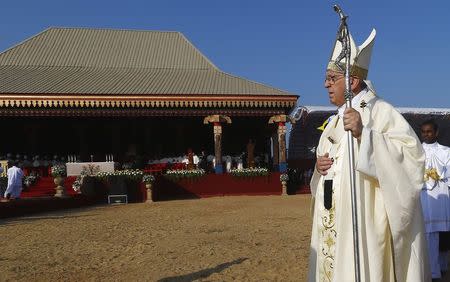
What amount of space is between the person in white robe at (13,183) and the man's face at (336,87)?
12.9m

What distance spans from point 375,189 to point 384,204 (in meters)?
0.13

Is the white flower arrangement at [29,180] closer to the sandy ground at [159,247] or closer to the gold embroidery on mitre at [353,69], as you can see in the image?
the sandy ground at [159,247]

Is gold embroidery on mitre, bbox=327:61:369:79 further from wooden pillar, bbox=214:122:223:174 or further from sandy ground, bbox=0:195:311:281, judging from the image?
wooden pillar, bbox=214:122:223:174

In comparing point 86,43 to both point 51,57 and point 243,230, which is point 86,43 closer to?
point 51,57

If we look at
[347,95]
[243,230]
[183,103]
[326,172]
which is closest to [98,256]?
[243,230]

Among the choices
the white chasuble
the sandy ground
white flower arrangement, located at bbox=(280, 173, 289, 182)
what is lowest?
the sandy ground

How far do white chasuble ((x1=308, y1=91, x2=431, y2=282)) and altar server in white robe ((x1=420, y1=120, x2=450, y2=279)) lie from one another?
2.63 meters

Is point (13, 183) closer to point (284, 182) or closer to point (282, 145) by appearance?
point (284, 182)

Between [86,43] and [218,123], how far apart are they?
10960mm

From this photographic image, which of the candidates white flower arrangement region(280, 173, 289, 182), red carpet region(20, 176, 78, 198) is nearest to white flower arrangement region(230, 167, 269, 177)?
white flower arrangement region(280, 173, 289, 182)

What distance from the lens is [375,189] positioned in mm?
2672

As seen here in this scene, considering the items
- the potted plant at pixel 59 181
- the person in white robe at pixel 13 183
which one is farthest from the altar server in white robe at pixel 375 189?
the potted plant at pixel 59 181

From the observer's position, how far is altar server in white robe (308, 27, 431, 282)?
250 cm

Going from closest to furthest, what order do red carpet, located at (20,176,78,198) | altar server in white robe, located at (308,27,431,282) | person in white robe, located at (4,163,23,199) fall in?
altar server in white robe, located at (308,27,431,282) → person in white robe, located at (4,163,23,199) → red carpet, located at (20,176,78,198)
